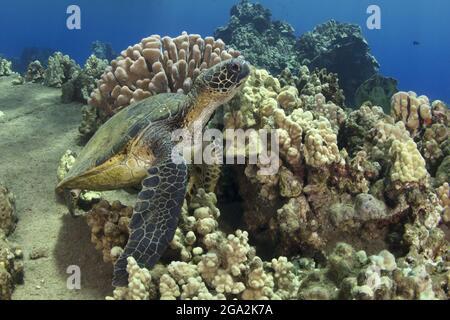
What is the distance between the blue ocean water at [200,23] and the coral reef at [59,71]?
7444 cm

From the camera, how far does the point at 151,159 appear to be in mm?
3279

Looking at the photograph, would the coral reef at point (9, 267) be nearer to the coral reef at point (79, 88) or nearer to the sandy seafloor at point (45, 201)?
the sandy seafloor at point (45, 201)

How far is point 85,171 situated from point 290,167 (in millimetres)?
1855

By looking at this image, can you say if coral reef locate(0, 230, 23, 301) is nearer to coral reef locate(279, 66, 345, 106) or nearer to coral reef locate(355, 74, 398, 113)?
coral reef locate(279, 66, 345, 106)

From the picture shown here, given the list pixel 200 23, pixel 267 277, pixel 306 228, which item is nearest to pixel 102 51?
pixel 306 228

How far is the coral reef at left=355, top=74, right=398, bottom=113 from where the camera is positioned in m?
7.00

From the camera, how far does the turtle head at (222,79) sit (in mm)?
3465

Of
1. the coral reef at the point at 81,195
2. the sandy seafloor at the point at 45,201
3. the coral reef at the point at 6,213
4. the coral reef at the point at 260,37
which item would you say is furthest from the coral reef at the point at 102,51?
the coral reef at the point at 6,213

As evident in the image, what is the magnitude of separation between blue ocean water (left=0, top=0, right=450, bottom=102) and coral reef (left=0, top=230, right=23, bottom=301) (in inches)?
3164

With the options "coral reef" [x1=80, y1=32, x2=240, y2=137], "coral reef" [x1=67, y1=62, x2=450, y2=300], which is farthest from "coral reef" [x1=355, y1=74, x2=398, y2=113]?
"coral reef" [x1=67, y1=62, x2=450, y2=300]

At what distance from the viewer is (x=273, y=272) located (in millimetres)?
2725

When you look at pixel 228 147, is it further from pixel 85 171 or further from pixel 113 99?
pixel 113 99

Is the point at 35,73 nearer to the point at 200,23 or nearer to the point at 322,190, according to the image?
the point at 322,190
